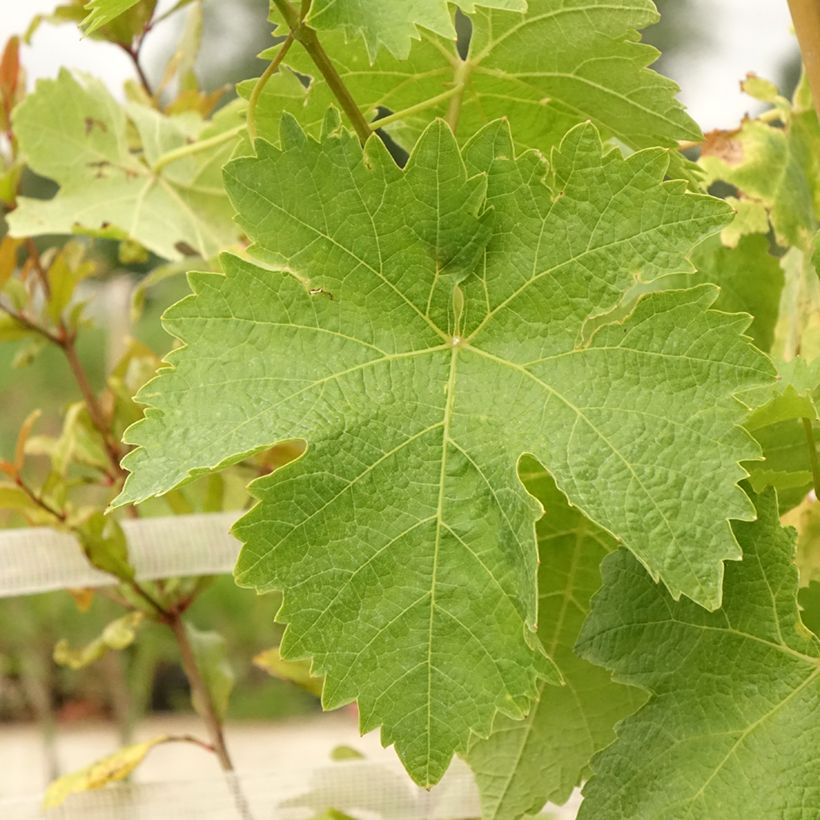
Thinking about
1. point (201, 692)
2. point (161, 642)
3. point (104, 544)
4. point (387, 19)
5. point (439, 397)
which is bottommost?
point (161, 642)

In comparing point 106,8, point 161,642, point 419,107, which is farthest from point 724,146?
point 161,642

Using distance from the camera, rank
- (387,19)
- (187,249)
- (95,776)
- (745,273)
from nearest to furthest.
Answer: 1. (387,19)
2. (745,273)
3. (95,776)
4. (187,249)

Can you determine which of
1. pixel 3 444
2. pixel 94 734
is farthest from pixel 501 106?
pixel 94 734

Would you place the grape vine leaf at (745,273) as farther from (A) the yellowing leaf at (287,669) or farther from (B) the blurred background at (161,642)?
(B) the blurred background at (161,642)

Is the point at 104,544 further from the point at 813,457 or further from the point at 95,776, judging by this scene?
the point at 813,457

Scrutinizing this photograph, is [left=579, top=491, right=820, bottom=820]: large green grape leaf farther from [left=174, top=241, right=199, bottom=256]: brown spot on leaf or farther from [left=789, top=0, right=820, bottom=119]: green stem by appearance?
[left=174, top=241, right=199, bottom=256]: brown spot on leaf

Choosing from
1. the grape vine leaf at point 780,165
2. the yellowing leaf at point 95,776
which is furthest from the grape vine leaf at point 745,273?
the yellowing leaf at point 95,776
